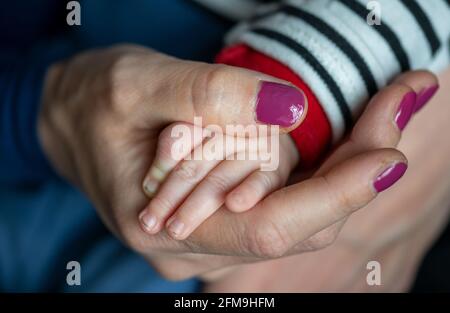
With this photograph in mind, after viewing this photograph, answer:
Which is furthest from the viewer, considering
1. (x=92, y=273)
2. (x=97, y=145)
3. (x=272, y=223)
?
(x=92, y=273)

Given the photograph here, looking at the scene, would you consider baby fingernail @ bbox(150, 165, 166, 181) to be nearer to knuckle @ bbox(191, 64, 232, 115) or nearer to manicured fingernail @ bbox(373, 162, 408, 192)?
knuckle @ bbox(191, 64, 232, 115)

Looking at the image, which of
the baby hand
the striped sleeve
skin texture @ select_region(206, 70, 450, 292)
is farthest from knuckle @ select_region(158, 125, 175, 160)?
skin texture @ select_region(206, 70, 450, 292)

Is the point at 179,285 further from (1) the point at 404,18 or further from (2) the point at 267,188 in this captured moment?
(1) the point at 404,18

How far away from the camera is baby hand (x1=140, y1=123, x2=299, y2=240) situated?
1.38ft

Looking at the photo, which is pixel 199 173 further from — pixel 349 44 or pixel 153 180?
pixel 349 44

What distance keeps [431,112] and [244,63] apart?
0.22 meters

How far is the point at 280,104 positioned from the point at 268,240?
94 mm

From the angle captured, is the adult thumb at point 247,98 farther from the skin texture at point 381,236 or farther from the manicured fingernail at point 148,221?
the skin texture at point 381,236

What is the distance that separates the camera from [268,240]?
403mm

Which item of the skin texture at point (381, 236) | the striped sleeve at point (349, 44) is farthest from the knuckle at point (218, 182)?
the skin texture at point (381, 236)

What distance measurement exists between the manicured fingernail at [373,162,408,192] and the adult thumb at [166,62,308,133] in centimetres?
7

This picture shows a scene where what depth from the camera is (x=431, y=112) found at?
60cm

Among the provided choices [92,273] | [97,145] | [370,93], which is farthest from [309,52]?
[92,273]

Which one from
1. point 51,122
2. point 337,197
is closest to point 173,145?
point 337,197
